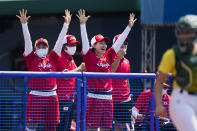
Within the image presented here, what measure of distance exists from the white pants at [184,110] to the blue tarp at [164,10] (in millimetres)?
3941

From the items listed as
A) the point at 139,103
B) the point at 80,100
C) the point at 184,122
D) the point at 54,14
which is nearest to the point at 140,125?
the point at 139,103

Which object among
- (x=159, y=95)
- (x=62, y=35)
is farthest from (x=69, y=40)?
(x=159, y=95)

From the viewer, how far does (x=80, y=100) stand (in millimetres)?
5090

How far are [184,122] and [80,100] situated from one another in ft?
5.27

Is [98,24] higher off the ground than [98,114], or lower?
higher

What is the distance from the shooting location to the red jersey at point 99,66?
5348 millimetres

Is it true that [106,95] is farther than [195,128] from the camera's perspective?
Yes

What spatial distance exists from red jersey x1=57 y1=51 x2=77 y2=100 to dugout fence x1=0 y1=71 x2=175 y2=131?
0.92ft

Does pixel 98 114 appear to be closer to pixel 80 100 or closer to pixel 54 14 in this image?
pixel 80 100

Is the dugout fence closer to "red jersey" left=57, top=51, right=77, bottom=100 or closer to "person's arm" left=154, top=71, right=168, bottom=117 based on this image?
"red jersey" left=57, top=51, right=77, bottom=100

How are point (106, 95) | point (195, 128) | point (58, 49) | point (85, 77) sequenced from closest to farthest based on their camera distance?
point (195, 128), point (85, 77), point (106, 95), point (58, 49)

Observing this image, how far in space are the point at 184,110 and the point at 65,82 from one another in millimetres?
2252

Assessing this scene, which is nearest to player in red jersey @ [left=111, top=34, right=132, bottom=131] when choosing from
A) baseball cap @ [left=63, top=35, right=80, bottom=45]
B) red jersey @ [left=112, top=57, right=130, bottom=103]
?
red jersey @ [left=112, top=57, right=130, bottom=103]

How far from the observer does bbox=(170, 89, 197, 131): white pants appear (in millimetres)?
3850
